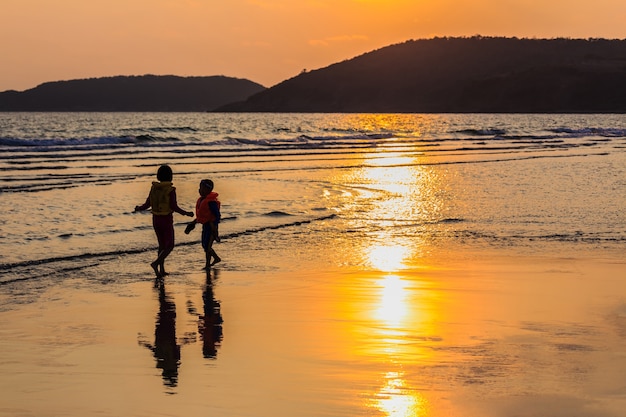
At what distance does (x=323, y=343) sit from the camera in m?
7.48

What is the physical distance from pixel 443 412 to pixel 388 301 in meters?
3.31

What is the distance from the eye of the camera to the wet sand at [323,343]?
19.7 feet

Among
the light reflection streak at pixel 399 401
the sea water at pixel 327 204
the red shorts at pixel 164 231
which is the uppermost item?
Result: the red shorts at pixel 164 231

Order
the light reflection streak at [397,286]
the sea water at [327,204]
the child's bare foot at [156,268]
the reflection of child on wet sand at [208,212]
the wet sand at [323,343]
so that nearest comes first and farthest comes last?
the wet sand at [323,343], the light reflection streak at [397,286], the child's bare foot at [156,268], the reflection of child on wet sand at [208,212], the sea water at [327,204]

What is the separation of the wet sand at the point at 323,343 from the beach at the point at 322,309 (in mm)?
23

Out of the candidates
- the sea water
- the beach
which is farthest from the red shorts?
the sea water

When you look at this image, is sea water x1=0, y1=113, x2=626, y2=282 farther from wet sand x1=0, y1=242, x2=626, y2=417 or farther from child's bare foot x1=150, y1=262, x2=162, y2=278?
wet sand x1=0, y1=242, x2=626, y2=417

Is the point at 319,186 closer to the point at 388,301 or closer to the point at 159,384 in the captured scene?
the point at 388,301

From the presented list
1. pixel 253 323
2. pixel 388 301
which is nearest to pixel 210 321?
pixel 253 323

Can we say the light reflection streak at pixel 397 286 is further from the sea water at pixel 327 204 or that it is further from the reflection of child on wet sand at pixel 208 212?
the reflection of child on wet sand at pixel 208 212

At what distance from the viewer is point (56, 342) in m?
7.59

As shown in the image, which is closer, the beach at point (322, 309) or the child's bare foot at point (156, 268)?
the beach at point (322, 309)

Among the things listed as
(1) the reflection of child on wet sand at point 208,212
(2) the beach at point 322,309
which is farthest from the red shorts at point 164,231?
(1) the reflection of child on wet sand at point 208,212

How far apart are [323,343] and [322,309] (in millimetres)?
1334
